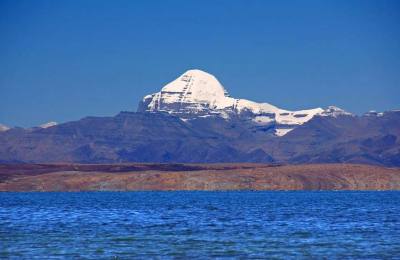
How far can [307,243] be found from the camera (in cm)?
8688

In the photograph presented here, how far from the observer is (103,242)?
89000 millimetres

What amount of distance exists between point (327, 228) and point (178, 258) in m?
32.6

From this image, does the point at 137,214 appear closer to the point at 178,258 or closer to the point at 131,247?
the point at 131,247

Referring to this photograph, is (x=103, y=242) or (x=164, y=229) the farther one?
(x=164, y=229)

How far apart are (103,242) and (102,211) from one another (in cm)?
6024

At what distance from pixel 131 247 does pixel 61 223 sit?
110 ft

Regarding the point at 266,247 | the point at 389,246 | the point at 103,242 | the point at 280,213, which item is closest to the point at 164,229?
the point at 103,242

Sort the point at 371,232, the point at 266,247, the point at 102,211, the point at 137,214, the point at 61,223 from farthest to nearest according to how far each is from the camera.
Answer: the point at 102,211, the point at 137,214, the point at 61,223, the point at 371,232, the point at 266,247

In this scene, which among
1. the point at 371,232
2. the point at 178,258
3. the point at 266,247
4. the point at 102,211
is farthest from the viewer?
the point at 102,211

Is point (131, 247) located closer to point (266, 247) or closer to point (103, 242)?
point (103, 242)

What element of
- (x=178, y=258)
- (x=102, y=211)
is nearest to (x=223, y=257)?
(x=178, y=258)

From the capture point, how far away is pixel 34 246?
85.8 metres

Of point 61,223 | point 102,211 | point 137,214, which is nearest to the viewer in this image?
point 61,223

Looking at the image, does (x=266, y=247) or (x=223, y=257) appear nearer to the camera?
(x=223, y=257)
